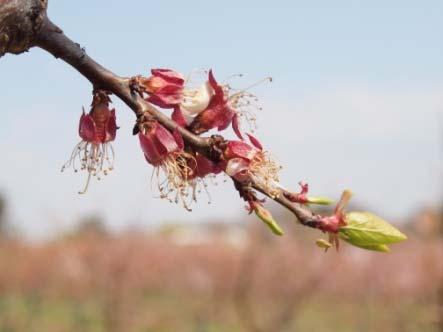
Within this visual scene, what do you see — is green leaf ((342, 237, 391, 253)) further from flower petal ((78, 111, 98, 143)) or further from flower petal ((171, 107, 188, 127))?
flower petal ((78, 111, 98, 143))

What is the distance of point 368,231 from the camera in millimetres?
834

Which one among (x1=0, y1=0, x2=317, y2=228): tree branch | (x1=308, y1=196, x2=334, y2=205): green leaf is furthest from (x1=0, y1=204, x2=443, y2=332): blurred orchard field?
(x1=0, y1=0, x2=317, y2=228): tree branch

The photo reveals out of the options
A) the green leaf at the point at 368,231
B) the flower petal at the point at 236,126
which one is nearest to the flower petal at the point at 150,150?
the flower petal at the point at 236,126

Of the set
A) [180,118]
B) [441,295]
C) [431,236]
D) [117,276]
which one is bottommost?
[180,118]

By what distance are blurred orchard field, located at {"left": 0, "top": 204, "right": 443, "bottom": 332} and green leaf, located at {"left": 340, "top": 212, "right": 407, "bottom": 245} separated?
2.03 meters

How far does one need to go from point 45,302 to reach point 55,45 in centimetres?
1111

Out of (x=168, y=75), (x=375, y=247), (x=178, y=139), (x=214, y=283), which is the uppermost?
(x=214, y=283)

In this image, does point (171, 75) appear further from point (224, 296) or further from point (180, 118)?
point (224, 296)

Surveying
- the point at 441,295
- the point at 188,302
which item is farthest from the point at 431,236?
the point at 188,302

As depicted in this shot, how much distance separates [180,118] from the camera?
888mm

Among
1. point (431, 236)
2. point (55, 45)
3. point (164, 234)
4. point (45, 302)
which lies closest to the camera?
point (55, 45)

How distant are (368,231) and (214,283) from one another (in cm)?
1091

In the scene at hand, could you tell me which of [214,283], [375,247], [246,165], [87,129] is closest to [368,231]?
[375,247]

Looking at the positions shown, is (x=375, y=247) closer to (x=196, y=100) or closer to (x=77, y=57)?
(x=196, y=100)
